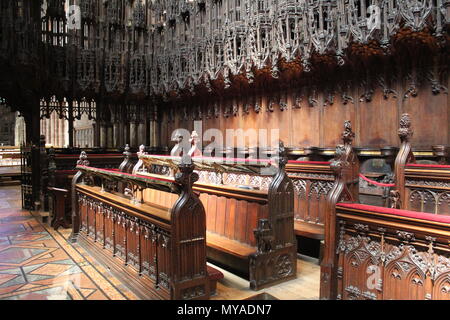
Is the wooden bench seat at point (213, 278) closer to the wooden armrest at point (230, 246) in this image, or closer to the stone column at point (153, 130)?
the wooden armrest at point (230, 246)

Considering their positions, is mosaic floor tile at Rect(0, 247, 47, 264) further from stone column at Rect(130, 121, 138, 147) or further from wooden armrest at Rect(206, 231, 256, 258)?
stone column at Rect(130, 121, 138, 147)

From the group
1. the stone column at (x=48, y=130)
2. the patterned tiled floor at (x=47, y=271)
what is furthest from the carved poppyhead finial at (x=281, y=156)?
the stone column at (x=48, y=130)

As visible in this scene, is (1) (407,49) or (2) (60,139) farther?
(2) (60,139)

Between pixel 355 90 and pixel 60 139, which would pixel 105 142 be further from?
pixel 60 139

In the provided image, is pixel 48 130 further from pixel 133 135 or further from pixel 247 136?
pixel 247 136

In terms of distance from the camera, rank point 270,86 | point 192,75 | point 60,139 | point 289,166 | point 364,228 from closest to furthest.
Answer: point 364,228 → point 289,166 → point 270,86 → point 192,75 → point 60,139

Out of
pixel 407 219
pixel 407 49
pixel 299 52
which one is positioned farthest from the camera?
pixel 299 52

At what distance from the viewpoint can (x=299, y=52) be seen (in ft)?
23.7

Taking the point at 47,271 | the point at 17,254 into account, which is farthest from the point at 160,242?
the point at 17,254

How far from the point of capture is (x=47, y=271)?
4.09 m

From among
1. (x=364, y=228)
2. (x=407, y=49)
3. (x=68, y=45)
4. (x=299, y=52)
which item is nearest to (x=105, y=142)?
(x=68, y=45)

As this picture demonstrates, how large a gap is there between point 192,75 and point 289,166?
6.16m

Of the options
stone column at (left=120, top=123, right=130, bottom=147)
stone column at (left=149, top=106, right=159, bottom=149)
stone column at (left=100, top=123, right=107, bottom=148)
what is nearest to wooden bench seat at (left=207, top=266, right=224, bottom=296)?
stone column at (left=149, top=106, right=159, bottom=149)
